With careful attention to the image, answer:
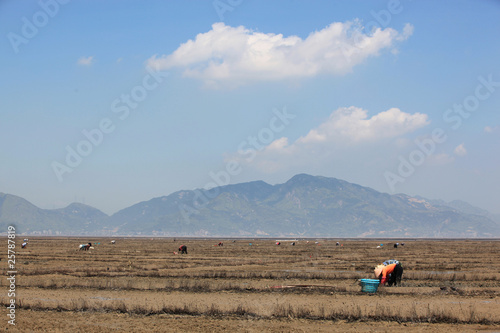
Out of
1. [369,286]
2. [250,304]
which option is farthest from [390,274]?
[250,304]

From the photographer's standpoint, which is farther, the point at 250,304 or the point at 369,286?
the point at 369,286

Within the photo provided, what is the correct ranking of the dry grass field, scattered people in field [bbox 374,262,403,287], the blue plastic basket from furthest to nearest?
scattered people in field [bbox 374,262,403,287] < the blue plastic basket < the dry grass field

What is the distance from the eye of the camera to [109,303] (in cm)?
2244

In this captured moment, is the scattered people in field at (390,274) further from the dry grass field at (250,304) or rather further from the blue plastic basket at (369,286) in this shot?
the blue plastic basket at (369,286)

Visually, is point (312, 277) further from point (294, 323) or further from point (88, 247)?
point (88, 247)

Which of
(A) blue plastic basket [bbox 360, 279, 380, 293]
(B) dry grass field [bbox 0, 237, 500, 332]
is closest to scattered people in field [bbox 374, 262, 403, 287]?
(B) dry grass field [bbox 0, 237, 500, 332]

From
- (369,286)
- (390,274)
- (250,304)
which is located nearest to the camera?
(250,304)

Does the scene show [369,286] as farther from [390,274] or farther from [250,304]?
[250,304]

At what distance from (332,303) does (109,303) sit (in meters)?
9.97

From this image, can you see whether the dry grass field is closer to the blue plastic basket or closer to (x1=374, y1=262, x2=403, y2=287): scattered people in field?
the blue plastic basket

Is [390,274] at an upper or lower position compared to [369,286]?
upper

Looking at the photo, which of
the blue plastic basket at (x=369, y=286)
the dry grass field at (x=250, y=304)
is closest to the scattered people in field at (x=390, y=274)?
the dry grass field at (x=250, y=304)

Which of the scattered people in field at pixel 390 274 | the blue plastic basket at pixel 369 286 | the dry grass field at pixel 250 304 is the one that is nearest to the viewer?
the dry grass field at pixel 250 304

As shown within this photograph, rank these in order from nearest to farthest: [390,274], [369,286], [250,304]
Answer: [250,304]
[369,286]
[390,274]
